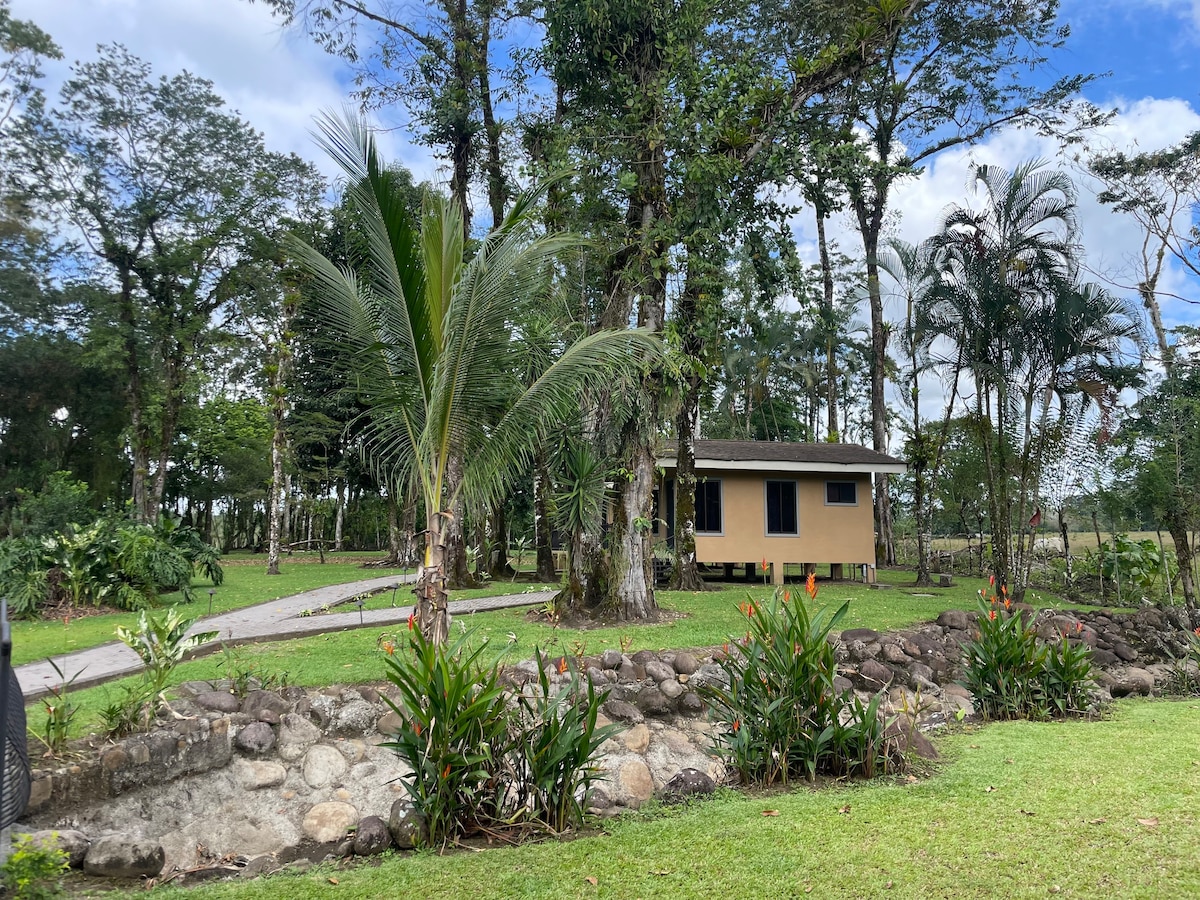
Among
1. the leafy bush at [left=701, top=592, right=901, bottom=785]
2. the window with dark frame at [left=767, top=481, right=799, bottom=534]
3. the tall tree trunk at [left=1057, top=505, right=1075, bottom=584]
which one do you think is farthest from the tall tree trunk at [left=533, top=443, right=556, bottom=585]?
the leafy bush at [left=701, top=592, right=901, bottom=785]

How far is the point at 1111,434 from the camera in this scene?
47.8 ft

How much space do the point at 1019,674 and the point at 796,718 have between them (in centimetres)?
280

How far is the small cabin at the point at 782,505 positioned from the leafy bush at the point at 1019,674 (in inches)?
423

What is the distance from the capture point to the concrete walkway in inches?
283

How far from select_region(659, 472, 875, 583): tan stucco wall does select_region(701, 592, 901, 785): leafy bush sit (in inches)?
494

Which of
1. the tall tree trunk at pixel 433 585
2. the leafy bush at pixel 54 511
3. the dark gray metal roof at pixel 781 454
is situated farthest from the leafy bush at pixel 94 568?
the dark gray metal roof at pixel 781 454

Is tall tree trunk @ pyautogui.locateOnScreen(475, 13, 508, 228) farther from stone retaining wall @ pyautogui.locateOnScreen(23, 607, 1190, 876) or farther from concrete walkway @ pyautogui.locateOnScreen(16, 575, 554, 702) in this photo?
stone retaining wall @ pyautogui.locateOnScreen(23, 607, 1190, 876)

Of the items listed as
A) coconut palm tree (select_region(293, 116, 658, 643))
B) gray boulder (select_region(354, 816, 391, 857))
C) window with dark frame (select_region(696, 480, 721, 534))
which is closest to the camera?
gray boulder (select_region(354, 816, 391, 857))

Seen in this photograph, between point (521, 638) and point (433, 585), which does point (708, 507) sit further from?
point (433, 585)

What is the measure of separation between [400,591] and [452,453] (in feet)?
29.4

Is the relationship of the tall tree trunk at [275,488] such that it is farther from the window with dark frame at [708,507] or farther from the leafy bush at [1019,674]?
the leafy bush at [1019,674]

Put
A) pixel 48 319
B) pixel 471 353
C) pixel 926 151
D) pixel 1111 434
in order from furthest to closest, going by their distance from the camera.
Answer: pixel 48 319 → pixel 926 151 → pixel 1111 434 → pixel 471 353

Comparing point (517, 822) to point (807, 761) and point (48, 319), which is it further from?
point (48, 319)

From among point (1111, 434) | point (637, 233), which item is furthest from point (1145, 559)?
point (637, 233)
